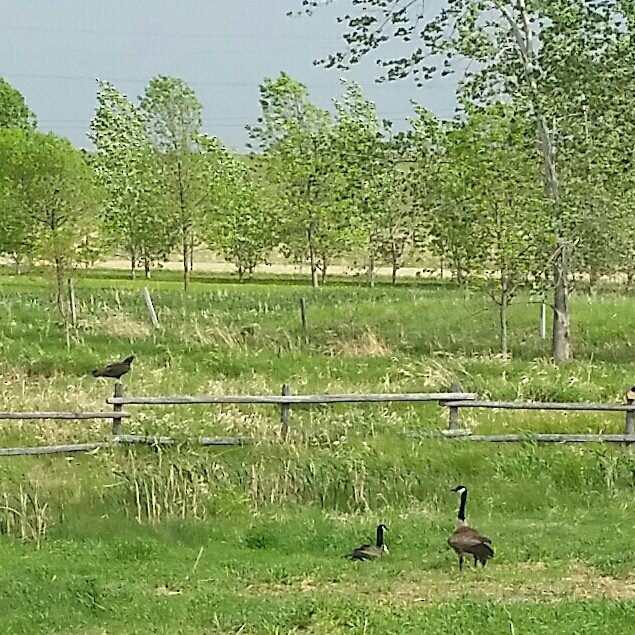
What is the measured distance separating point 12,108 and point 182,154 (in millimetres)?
23887

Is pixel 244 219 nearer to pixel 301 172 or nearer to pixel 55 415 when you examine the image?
pixel 301 172

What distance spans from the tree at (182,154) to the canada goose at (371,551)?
27.3m

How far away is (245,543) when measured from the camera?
10.1 metres

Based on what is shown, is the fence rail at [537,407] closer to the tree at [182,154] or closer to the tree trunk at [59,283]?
the tree trunk at [59,283]

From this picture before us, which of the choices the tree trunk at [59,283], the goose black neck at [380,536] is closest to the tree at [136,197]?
the tree trunk at [59,283]

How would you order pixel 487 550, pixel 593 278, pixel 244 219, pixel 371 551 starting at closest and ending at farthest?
pixel 487 550, pixel 371 551, pixel 593 278, pixel 244 219

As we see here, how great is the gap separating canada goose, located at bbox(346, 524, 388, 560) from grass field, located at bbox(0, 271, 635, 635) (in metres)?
0.12

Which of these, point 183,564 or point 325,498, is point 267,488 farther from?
point 183,564

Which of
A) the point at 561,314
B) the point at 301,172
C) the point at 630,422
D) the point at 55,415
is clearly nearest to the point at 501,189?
the point at 561,314

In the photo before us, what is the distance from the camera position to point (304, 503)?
11609mm

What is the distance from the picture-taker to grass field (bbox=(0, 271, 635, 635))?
7.92 metres

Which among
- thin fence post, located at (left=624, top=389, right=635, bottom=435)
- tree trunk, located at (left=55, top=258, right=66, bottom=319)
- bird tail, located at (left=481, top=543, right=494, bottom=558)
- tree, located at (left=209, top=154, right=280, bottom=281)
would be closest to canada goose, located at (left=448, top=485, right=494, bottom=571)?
bird tail, located at (left=481, top=543, right=494, bottom=558)

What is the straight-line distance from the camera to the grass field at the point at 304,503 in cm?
792

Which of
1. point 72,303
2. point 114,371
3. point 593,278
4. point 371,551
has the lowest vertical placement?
point 371,551
